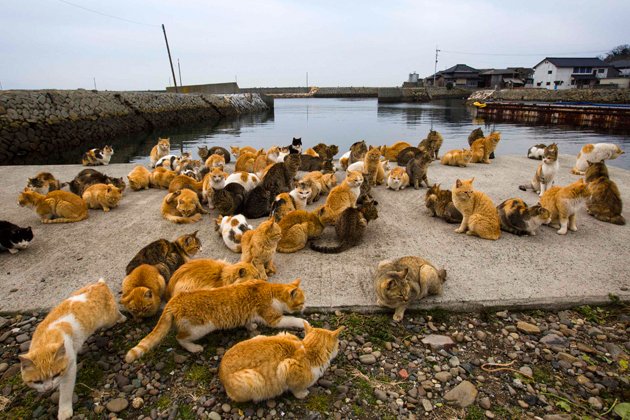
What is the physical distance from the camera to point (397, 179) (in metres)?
7.30

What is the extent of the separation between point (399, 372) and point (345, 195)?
333 cm

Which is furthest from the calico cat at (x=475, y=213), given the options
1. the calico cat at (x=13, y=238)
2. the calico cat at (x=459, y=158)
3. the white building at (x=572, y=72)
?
the white building at (x=572, y=72)

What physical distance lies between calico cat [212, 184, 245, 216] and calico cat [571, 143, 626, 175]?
804 centimetres

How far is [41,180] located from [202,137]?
16.0m

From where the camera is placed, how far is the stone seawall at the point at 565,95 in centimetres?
3672

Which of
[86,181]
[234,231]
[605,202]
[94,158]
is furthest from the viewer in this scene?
[94,158]

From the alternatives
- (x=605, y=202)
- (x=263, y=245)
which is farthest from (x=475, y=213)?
(x=263, y=245)

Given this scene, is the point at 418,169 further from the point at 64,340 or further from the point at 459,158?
the point at 64,340

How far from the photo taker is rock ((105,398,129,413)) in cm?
238

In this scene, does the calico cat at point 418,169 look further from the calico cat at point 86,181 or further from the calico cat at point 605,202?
the calico cat at point 86,181

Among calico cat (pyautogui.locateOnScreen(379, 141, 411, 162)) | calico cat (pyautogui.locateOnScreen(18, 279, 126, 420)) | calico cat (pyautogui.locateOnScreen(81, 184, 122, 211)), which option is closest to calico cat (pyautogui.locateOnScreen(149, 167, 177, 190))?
calico cat (pyautogui.locateOnScreen(81, 184, 122, 211))

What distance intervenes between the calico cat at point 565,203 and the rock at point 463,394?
3624 millimetres

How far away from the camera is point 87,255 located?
14.7 ft

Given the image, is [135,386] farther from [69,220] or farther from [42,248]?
[69,220]
